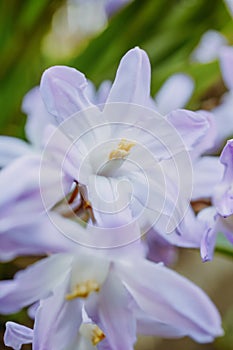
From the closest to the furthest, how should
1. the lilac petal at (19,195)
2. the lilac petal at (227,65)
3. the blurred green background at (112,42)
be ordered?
the lilac petal at (19,195) → the lilac petal at (227,65) → the blurred green background at (112,42)

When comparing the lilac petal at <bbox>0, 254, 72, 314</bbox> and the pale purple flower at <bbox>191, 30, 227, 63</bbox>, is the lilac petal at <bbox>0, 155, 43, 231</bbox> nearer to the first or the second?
the lilac petal at <bbox>0, 254, 72, 314</bbox>

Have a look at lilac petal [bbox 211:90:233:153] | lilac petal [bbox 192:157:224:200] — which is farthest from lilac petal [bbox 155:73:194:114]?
lilac petal [bbox 192:157:224:200]

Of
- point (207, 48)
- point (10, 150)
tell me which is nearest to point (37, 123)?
point (10, 150)

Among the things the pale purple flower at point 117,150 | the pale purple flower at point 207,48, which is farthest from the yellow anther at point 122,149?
the pale purple flower at point 207,48

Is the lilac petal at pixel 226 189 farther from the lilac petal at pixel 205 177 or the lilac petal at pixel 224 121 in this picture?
the lilac petal at pixel 224 121

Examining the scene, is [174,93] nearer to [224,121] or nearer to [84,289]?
[224,121]

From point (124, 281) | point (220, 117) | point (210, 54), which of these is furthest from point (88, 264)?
point (210, 54)
